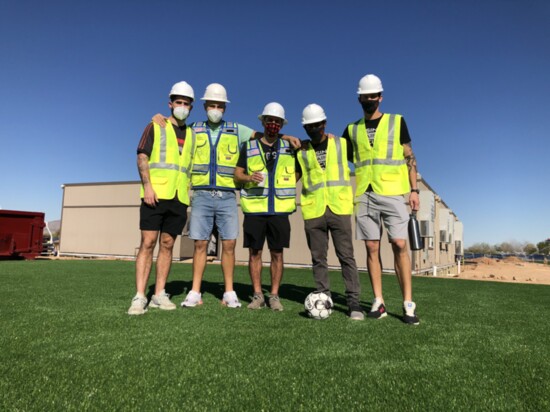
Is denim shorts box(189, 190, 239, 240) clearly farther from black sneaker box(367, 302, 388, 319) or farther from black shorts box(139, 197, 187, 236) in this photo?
black sneaker box(367, 302, 388, 319)

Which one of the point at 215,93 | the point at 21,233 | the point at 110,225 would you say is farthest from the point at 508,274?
the point at 21,233

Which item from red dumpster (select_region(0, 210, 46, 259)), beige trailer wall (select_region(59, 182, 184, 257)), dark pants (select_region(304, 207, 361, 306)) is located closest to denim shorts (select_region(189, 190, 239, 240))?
dark pants (select_region(304, 207, 361, 306))

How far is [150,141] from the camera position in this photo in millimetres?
3844

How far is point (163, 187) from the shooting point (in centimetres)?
381

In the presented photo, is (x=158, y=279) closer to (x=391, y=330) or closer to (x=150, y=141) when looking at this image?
(x=150, y=141)

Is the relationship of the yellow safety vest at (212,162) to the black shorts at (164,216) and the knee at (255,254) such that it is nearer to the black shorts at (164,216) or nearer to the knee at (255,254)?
the black shorts at (164,216)

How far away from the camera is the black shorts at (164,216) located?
149 inches

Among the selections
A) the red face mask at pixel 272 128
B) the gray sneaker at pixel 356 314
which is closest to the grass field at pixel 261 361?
the gray sneaker at pixel 356 314

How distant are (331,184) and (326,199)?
0.18m

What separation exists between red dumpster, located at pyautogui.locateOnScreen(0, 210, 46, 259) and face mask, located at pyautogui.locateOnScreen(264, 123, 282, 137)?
561 inches

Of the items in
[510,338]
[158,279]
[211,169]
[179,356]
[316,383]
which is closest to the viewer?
[316,383]

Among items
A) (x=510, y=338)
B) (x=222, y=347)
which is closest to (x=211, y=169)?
(x=222, y=347)

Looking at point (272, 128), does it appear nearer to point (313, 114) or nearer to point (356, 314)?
point (313, 114)

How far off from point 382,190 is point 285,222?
119cm
